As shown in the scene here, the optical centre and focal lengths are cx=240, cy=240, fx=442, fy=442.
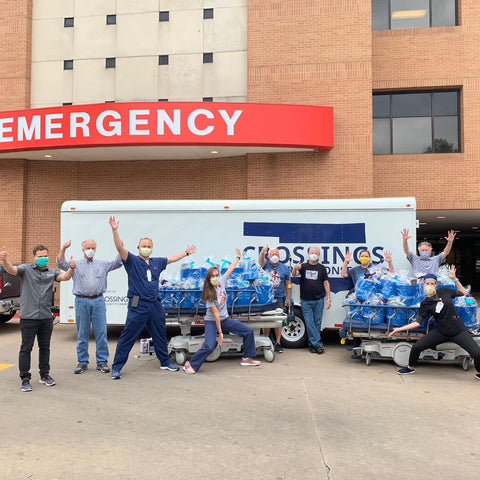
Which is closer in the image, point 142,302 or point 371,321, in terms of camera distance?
point 142,302

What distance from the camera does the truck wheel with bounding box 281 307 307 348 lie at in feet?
27.5

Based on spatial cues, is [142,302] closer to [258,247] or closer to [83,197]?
[258,247]


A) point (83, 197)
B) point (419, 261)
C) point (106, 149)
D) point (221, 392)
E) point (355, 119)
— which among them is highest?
point (355, 119)

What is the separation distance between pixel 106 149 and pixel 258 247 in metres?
7.22

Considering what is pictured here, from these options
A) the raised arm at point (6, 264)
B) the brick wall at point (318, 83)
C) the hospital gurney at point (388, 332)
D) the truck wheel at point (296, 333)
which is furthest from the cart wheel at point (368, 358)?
the brick wall at point (318, 83)

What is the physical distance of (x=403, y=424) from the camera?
14.9 feet

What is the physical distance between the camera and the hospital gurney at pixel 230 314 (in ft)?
23.8

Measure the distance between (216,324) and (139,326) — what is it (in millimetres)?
1121

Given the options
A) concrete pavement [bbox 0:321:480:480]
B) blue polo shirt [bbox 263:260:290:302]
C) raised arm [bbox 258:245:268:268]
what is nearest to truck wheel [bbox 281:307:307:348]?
blue polo shirt [bbox 263:260:290:302]

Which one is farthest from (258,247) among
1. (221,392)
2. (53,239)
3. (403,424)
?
(53,239)

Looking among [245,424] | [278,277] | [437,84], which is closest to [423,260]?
[278,277]

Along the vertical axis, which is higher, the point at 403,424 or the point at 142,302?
the point at 142,302

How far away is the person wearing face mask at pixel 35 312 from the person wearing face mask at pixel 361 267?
16.3 feet

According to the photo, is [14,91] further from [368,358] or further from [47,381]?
[368,358]
